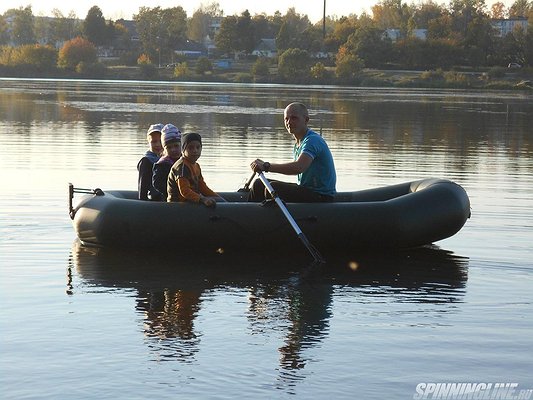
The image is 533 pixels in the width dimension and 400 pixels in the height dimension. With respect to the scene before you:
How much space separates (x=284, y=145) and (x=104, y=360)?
1564 cm

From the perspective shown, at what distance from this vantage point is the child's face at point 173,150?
10.9 metres

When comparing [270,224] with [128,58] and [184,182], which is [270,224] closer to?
[184,182]

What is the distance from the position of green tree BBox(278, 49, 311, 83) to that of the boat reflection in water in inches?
3465

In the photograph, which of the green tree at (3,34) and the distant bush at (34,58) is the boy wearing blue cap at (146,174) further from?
the green tree at (3,34)

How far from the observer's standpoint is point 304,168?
35.0ft

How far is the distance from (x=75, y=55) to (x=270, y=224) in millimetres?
103238

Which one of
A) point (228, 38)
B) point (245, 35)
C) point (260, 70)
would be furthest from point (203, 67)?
point (245, 35)

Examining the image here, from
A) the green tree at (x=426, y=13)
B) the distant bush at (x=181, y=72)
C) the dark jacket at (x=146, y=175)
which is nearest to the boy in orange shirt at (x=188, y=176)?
the dark jacket at (x=146, y=175)

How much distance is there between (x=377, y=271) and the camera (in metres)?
10.3

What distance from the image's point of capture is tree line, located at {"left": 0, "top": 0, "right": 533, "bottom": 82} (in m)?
103

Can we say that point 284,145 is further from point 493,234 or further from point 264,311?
point 264,311

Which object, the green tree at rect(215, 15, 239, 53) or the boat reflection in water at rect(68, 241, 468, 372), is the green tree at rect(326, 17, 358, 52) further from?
the boat reflection in water at rect(68, 241, 468, 372)

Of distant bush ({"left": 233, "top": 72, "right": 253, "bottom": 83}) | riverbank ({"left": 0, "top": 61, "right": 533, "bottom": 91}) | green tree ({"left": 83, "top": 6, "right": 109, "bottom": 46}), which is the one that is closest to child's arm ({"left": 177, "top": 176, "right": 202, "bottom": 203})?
riverbank ({"left": 0, "top": 61, "right": 533, "bottom": 91})

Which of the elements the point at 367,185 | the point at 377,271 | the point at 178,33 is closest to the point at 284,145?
the point at 367,185
